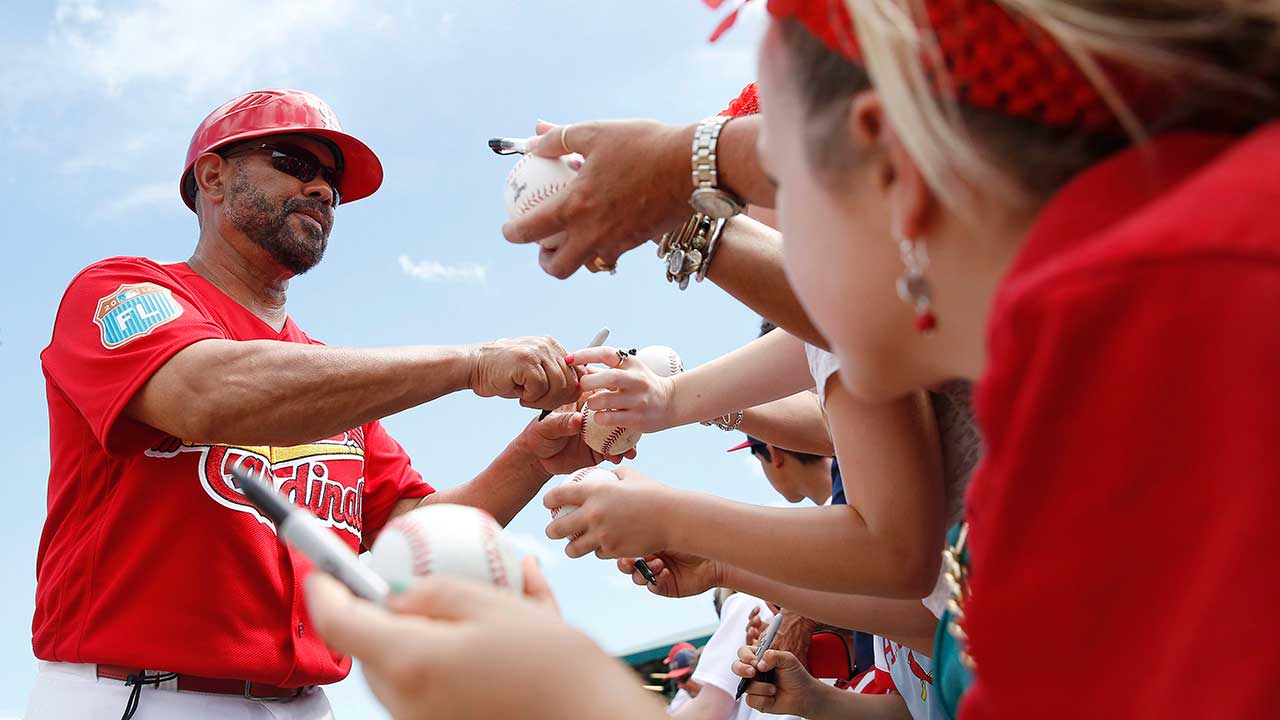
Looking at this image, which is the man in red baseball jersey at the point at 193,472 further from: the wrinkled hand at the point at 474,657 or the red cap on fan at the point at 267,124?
the wrinkled hand at the point at 474,657

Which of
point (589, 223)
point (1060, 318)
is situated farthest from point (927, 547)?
point (1060, 318)

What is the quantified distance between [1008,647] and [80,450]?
3.42 metres

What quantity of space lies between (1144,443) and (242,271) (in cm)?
399

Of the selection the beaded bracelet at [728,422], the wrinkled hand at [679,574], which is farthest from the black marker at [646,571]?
the beaded bracelet at [728,422]

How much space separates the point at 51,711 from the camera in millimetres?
3117

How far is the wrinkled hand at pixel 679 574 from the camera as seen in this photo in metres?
3.09

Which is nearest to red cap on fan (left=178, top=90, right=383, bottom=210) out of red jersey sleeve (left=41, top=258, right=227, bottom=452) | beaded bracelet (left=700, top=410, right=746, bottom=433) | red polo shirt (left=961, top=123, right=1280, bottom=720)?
red jersey sleeve (left=41, top=258, right=227, bottom=452)

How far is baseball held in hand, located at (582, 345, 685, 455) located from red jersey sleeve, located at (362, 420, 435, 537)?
0.96 m

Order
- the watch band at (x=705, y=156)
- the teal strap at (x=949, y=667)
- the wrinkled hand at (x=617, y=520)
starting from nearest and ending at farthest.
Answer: the teal strap at (x=949, y=667)
the watch band at (x=705, y=156)
the wrinkled hand at (x=617, y=520)

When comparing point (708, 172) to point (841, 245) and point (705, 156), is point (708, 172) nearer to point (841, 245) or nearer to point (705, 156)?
point (705, 156)

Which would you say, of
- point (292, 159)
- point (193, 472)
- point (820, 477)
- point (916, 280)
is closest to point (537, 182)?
point (916, 280)

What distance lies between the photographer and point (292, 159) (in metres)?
4.51

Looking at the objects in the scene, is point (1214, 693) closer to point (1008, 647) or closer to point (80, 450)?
point (1008, 647)

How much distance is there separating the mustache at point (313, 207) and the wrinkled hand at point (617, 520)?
2605 mm
